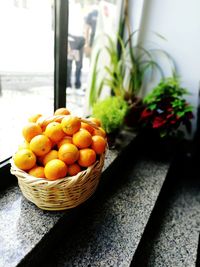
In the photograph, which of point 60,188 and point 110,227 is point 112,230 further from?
point 60,188

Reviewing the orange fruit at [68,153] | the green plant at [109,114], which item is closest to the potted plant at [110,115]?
the green plant at [109,114]

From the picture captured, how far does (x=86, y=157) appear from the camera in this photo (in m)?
0.82

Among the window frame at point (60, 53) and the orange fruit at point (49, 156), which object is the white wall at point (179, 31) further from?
the orange fruit at point (49, 156)

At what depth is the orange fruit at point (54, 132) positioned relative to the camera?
32.9 inches

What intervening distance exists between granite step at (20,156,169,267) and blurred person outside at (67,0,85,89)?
762mm

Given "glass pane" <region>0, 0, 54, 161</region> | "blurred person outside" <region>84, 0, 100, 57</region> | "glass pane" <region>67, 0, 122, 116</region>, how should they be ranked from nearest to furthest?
"glass pane" <region>0, 0, 54, 161</region>
"glass pane" <region>67, 0, 122, 116</region>
"blurred person outside" <region>84, 0, 100, 57</region>

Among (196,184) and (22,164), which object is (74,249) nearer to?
(22,164)

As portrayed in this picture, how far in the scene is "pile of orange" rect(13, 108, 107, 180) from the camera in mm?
780

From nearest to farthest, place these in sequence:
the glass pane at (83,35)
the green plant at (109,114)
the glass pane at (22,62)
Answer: the glass pane at (22,62), the green plant at (109,114), the glass pane at (83,35)

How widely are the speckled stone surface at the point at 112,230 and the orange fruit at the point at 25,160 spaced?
411 millimetres

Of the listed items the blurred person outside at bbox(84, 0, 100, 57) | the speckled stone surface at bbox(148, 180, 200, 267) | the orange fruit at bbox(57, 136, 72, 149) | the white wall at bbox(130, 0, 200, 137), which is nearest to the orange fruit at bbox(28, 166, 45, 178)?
the orange fruit at bbox(57, 136, 72, 149)

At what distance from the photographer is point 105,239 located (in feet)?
3.20

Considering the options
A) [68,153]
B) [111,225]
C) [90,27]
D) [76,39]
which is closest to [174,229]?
[111,225]

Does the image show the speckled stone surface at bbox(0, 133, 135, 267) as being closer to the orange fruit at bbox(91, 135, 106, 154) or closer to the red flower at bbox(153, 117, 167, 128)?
the orange fruit at bbox(91, 135, 106, 154)
